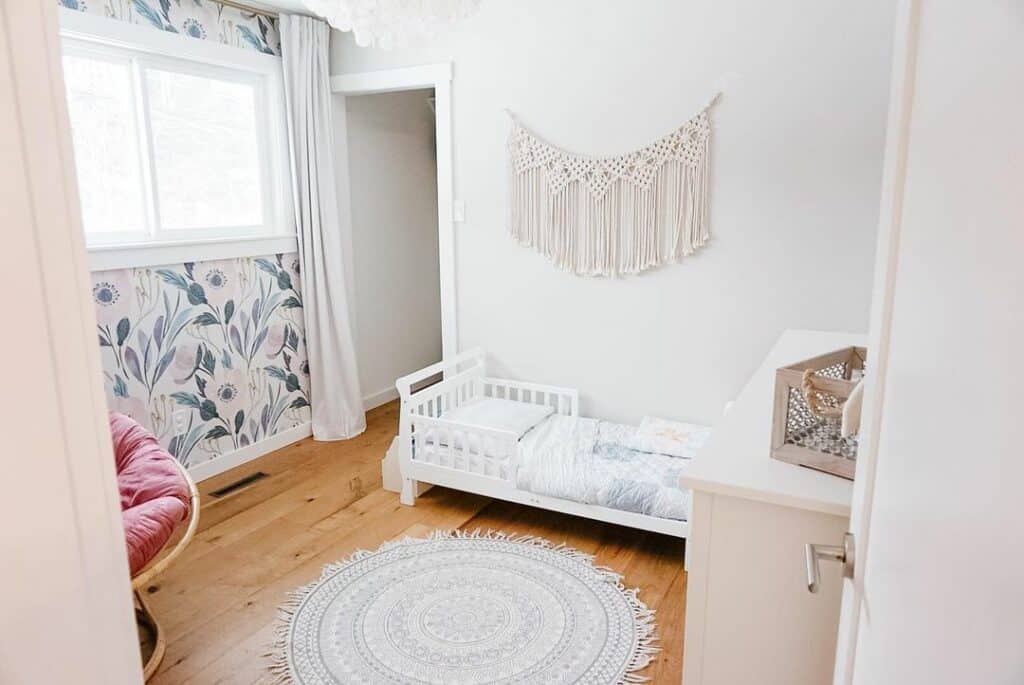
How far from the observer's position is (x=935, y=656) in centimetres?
51

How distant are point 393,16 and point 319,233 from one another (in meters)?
2.04

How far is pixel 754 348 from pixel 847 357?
4.97 ft

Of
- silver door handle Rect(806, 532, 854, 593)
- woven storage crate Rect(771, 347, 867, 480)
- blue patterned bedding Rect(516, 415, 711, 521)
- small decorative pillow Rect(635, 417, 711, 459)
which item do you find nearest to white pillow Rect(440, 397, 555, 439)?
blue patterned bedding Rect(516, 415, 711, 521)

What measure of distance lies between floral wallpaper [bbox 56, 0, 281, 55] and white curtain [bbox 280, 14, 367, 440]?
4.3 inches

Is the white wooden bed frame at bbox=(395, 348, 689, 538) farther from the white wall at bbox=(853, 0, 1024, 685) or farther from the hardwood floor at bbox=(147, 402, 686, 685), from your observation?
the white wall at bbox=(853, 0, 1024, 685)

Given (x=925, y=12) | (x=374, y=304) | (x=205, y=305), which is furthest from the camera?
(x=374, y=304)

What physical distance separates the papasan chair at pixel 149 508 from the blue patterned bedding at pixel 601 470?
133 cm

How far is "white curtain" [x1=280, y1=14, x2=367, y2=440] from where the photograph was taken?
373 cm

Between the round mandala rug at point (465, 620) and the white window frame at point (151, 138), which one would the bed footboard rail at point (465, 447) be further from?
the white window frame at point (151, 138)

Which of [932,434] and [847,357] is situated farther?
[847,357]

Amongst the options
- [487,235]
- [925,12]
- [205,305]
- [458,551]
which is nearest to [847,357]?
[925,12]

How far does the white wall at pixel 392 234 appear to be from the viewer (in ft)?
14.6

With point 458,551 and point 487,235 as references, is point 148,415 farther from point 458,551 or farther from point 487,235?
point 487,235

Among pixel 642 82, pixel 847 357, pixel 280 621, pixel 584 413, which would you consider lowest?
pixel 280 621
